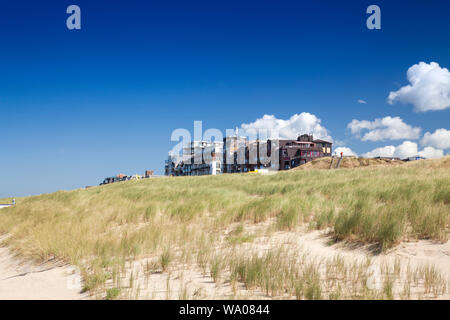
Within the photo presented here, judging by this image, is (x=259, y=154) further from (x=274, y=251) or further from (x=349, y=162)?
(x=274, y=251)

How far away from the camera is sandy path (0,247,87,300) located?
4.51 metres

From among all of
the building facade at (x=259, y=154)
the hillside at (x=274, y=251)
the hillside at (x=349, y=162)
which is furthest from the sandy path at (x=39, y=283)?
the building facade at (x=259, y=154)

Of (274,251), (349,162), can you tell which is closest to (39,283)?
(274,251)

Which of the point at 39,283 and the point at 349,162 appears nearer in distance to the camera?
the point at 39,283

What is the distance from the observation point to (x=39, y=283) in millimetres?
5078

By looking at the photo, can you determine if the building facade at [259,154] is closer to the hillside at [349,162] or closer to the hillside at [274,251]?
the hillside at [349,162]

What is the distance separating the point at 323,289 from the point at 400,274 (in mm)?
1363

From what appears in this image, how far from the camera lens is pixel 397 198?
8227mm

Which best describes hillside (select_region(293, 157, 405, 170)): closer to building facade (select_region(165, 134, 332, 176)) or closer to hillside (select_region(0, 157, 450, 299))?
building facade (select_region(165, 134, 332, 176))

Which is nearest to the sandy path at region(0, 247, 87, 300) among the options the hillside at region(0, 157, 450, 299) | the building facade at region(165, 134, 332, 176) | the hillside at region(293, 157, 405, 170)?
the hillside at region(0, 157, 450, 299)

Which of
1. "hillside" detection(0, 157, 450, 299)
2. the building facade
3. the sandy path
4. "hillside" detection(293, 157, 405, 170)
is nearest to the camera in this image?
"hillside" detection(0, 157, 450, 299)
